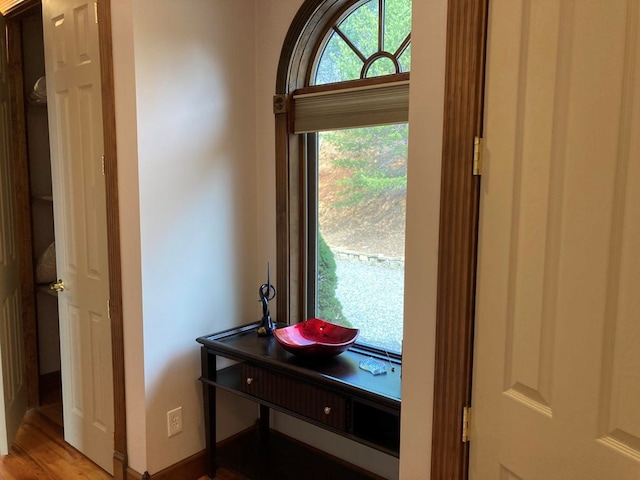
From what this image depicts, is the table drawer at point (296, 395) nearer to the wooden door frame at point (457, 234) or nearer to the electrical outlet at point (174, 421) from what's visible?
the electrical outlet at point (174, 421)

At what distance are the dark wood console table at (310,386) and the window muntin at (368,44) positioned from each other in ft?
4.06

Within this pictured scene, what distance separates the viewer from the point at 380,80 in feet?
7.16

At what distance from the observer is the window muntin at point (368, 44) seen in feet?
7.10

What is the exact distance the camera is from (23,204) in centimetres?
310

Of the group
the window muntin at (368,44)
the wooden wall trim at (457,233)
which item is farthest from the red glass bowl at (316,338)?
the window muntin at (368,44)

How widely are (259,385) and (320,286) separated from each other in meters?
0.61

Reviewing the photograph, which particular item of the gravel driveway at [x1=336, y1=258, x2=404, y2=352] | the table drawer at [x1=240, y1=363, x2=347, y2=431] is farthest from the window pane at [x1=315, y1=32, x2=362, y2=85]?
the table drawer at [x1=240, y1=363, x2=347, y2=431]

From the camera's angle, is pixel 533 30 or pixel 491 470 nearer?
pixel 533 30

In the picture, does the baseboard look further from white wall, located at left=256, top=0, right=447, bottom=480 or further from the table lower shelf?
white wall, located at left=256, top=0, right=447, bottom=480

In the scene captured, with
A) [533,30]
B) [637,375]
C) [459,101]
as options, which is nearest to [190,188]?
[459,101]

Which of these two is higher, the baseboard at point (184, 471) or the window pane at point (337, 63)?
the window pane at point (337, 63)

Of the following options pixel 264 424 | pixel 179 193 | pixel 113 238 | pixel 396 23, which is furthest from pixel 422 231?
pixel 264 424

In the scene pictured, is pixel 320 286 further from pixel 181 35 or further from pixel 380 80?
pixel 181 35

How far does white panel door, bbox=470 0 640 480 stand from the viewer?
38.0 inches
